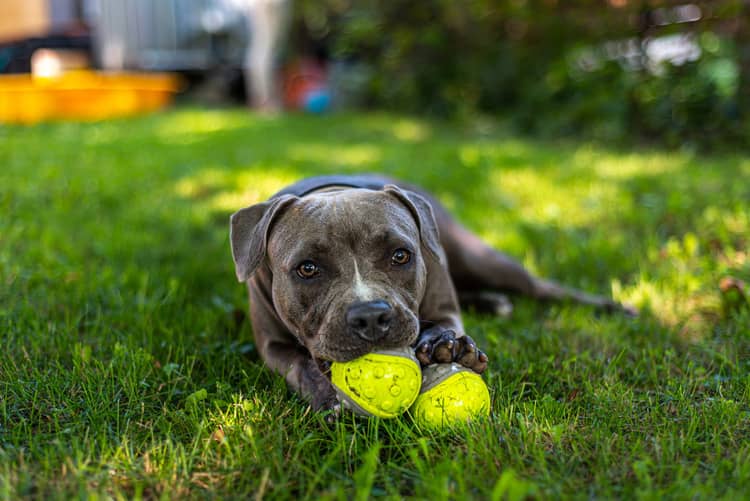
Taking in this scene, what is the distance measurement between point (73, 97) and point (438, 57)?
589cm

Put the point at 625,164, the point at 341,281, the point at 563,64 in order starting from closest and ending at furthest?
the point at 341,281 → the point at 625,164 → the point at 563,64

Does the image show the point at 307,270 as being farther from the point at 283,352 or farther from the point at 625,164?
the point at 625,164

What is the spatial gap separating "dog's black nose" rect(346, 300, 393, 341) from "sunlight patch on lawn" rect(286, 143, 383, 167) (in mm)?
4566

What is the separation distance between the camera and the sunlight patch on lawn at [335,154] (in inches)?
286

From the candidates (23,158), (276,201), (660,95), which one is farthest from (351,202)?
(660,95)

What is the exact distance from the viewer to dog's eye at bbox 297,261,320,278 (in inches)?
112

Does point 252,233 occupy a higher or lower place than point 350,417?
higher

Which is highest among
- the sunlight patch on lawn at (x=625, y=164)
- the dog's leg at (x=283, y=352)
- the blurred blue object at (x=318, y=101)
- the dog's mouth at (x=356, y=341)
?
the dog's mouth at (x=356, y=341)

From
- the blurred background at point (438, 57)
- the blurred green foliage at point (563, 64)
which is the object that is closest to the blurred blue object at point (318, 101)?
the blurred background at point (438, 57)

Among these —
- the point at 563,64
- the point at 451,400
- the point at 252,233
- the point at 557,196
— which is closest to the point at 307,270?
the point at 252,233

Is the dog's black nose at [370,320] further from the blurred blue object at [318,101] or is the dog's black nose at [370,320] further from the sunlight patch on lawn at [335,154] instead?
the blurred blue object at [318,101]

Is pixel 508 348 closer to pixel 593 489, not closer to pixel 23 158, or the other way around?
pixel 593 489

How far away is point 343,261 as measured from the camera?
2828mm

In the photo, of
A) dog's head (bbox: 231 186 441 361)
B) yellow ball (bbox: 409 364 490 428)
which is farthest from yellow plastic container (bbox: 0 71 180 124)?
yellow ball (bbox: 409 364 490 428)
